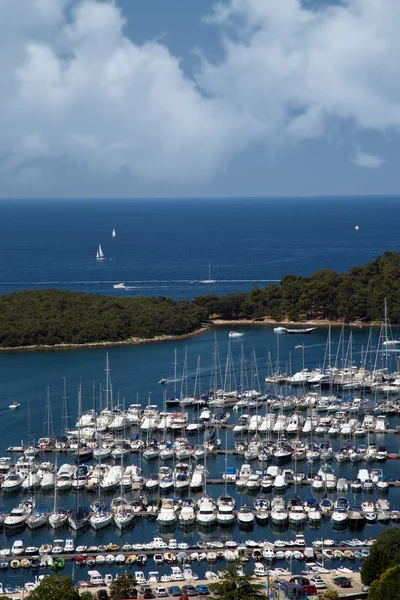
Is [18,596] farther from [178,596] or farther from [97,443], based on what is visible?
[97,443]

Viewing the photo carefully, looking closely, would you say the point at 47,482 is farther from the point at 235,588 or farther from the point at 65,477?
the point at 235,588

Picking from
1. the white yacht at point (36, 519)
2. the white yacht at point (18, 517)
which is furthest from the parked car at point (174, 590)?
the white yacht at point (18, 517)

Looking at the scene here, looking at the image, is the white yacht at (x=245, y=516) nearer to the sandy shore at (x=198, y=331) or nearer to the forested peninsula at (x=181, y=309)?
the sandy shore at (x=198, y=331)

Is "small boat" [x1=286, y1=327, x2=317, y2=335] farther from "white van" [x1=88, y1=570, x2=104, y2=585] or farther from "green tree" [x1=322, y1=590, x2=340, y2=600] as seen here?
"green tree" [x1=322, y1=590, x2=340, y2=600]

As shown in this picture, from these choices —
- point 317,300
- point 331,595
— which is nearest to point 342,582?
point 331,595

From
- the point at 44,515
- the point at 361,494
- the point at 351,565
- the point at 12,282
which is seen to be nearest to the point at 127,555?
the point at 44,515

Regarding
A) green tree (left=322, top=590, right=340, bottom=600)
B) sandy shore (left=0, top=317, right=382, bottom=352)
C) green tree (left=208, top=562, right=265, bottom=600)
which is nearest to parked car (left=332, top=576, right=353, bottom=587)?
green tree (left=322, top=590, right=340, bottom=600)
